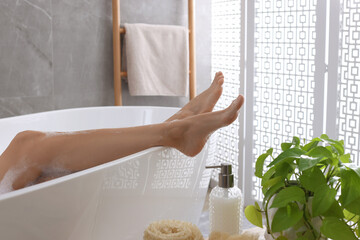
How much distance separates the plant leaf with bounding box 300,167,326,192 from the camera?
0.98m

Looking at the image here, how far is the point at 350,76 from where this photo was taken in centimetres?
216

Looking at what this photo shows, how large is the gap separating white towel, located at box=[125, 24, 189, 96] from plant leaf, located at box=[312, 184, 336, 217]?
2.20m

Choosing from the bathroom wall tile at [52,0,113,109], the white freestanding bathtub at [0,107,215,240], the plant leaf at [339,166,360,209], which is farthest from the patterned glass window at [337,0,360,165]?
the bathroom wall tile at [52,0,113,109]

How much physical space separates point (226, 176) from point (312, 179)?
0.22m

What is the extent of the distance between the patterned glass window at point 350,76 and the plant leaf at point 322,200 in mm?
1287

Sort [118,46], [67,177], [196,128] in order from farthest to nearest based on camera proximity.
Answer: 1. [118,46]
2. [196,128]
3. [67,177]

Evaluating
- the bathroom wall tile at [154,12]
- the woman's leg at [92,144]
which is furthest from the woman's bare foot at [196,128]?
the bathroom wall tile at [154,12]

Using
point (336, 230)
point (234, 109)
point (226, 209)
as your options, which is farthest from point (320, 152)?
point (234, 109)

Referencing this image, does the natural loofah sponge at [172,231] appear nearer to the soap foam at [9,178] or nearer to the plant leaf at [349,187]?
the plant leaf at [349,187]

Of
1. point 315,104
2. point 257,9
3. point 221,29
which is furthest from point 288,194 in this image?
point 221,29

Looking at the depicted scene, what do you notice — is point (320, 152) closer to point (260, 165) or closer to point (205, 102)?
point (260, 165)

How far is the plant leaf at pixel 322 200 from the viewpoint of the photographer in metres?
0.94

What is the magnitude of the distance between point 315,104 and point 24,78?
1.58 metres

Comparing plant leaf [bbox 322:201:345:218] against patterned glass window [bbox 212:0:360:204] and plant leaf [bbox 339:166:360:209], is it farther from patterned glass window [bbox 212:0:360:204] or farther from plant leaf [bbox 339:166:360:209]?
patterned glass window [bbox 212:0:360:204]
